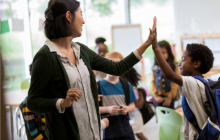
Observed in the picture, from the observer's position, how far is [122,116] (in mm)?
1837

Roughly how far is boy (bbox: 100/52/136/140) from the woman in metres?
0.55

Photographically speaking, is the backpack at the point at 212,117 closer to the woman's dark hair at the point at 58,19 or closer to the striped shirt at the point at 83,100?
the striped shirt at the point at 83,100

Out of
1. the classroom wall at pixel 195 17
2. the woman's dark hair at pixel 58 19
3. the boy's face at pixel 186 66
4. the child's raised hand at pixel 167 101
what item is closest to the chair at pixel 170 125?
the boy's face at pixel 186 66

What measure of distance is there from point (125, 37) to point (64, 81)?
176 inches

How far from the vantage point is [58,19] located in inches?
43.6

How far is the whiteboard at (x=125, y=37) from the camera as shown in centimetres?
539

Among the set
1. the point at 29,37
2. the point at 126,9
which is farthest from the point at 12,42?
the point at 126,9

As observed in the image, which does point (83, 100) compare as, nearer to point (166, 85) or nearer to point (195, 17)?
point (166, 85)

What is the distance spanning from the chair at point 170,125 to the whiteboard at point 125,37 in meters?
3.45

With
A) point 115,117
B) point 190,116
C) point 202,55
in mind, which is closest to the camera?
point 190,116

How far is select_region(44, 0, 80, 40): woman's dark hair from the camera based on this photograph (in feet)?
3.64

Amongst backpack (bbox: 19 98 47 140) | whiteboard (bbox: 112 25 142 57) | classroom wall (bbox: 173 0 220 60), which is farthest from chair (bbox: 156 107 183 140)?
classroom wall (bbox: 173 0 220 60)

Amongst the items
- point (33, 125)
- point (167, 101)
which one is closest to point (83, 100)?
point (33, 125)

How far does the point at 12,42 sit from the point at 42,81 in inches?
112
